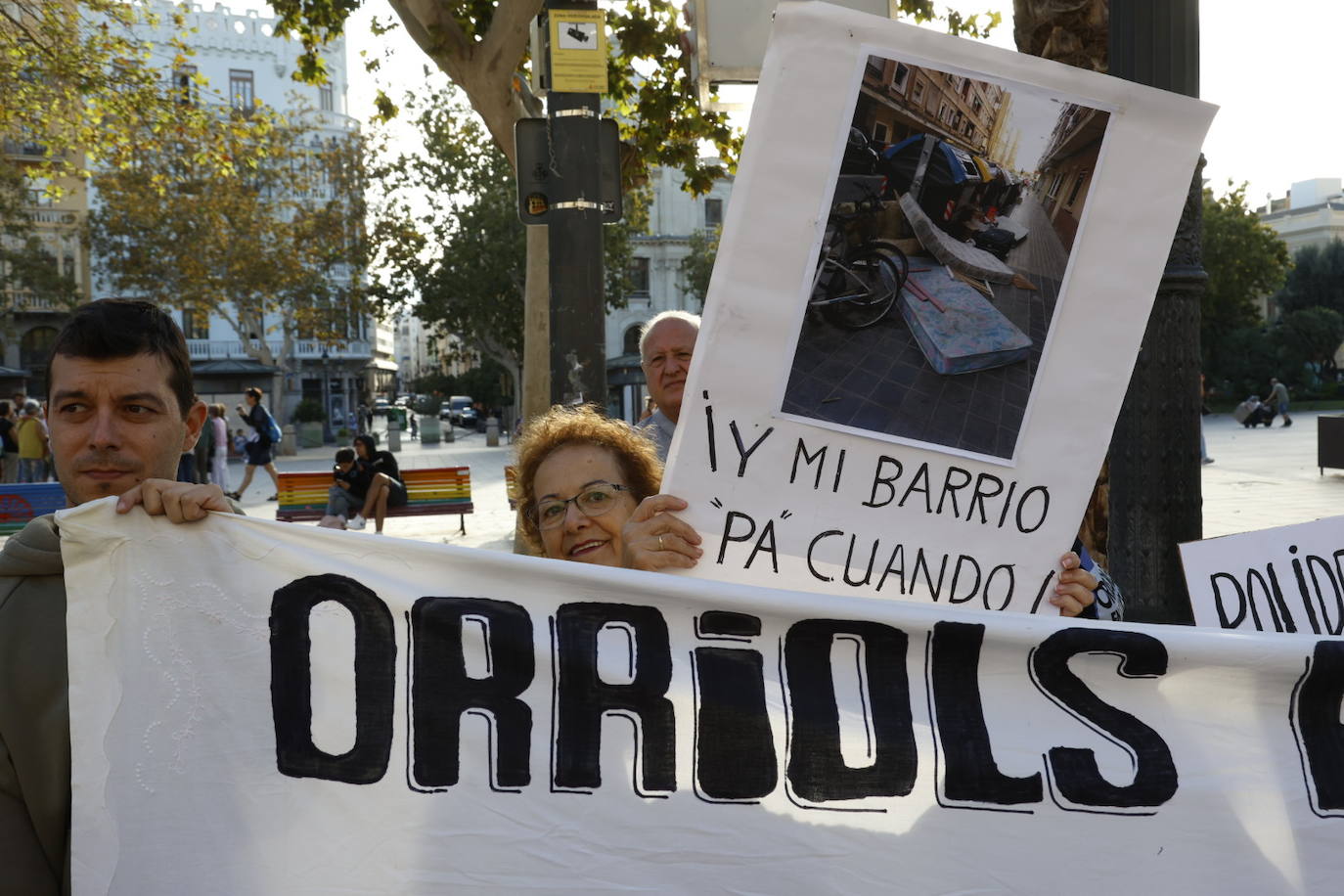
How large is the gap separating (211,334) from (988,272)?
58.9m

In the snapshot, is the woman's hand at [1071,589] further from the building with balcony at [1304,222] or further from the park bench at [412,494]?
the building with balcony at [1304,222]

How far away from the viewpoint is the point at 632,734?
1968 mm

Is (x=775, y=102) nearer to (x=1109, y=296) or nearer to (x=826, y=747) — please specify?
(x=1109, y=296)

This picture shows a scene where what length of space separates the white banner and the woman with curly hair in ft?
0.96

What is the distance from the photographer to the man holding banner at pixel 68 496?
1763mm

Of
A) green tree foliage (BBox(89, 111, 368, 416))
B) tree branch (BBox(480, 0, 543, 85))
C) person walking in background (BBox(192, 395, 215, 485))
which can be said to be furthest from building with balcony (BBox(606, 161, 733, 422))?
tree branch (BBox(480, 0, 543, 85))

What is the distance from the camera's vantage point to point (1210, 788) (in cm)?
195

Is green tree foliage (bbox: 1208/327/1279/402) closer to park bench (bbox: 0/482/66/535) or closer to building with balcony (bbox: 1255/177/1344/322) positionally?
building with balcony (bbox: 1255/177/1344/322)

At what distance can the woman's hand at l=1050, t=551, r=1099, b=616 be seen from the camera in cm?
214

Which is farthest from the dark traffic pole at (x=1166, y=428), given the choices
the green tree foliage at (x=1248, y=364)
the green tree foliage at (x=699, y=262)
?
the green tree foliage at (x=1248, y=364)

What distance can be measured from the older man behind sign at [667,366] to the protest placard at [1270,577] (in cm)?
180

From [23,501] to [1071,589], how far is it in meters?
12.9

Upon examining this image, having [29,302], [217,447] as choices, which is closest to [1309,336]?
[217,447]

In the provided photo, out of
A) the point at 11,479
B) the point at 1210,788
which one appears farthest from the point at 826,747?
the point at 11,479
